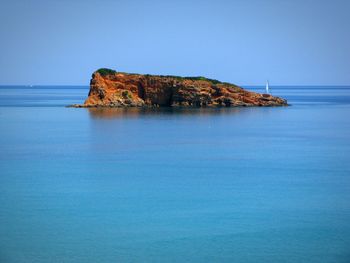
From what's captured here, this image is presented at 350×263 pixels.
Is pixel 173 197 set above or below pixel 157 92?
below

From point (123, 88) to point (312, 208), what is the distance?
243 feet

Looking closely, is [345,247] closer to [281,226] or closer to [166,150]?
[281,226]

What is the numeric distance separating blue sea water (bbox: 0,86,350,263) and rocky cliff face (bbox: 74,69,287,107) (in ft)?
124

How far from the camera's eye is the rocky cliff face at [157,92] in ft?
323

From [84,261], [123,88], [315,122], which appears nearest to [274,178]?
[84,261]

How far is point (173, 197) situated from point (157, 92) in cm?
7138

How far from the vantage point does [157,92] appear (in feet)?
334

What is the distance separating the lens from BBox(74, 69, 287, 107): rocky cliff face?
98.5 metres

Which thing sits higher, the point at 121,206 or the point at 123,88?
the point at 123,88

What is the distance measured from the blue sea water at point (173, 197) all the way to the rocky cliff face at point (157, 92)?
37.9m

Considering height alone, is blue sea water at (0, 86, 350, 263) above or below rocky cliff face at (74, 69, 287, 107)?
below

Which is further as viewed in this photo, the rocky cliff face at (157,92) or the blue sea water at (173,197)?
the rocky cliff face at (157,92)

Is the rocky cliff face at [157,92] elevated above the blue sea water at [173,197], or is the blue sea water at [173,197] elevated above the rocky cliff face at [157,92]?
the rocky cliff face at [157,92]

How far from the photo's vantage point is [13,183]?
3472cm
